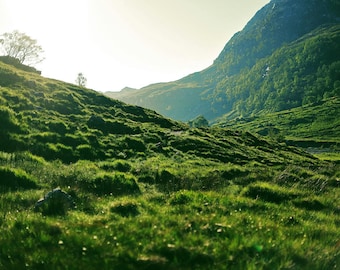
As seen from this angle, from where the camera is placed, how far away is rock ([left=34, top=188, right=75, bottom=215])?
10101 mm

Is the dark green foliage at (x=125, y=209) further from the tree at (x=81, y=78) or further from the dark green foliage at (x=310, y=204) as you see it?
the tree at (x=81, y=78)

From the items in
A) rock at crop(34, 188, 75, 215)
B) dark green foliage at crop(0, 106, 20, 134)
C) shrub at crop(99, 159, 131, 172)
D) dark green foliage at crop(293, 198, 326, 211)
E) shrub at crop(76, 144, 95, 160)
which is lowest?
shrub at crop(99, 159, 131, 172)

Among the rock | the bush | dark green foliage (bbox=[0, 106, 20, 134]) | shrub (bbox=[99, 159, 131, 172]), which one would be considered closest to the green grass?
the rock

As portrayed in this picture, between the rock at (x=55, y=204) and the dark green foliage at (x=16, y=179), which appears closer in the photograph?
the rock at (x=55, y=204)

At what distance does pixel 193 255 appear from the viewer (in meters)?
6.96

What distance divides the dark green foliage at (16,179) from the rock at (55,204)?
15.5 ft

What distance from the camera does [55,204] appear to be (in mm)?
10336

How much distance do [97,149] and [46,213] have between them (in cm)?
1910

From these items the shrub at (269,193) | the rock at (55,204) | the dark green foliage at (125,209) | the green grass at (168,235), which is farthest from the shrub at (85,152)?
the dark green foliage at (125,209)

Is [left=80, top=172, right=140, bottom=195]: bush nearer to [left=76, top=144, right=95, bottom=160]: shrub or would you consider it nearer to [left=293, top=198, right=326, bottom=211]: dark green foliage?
[left=293, top=198, right=326, bottom=211]: dark green foliage

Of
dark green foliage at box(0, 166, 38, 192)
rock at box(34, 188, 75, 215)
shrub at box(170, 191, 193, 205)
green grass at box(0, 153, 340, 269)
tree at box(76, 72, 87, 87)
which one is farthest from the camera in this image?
tree at box(76, 72, 87, 87)

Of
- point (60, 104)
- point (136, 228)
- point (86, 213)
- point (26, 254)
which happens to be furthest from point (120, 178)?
point (60, 104)

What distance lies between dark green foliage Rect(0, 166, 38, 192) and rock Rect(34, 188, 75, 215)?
4.72 metres

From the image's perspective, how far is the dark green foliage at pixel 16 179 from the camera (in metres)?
15.0
